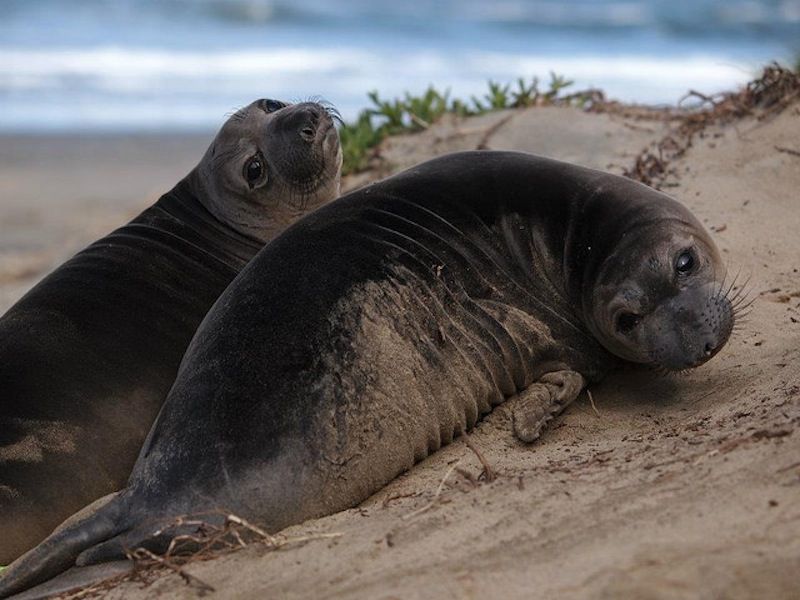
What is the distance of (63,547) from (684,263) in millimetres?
2314

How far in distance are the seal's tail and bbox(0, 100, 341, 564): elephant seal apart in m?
0.45

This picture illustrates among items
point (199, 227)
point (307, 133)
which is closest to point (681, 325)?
point (307, 133)

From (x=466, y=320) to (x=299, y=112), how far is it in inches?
62.1

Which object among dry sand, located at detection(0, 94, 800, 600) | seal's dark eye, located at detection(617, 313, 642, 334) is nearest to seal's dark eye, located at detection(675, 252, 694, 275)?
seal's dark eye, located at detection(617, 313, 642, 334)

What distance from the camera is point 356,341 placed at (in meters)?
3.99

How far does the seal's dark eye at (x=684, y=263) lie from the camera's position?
171 inches

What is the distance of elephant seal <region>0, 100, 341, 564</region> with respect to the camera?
4.20 meters

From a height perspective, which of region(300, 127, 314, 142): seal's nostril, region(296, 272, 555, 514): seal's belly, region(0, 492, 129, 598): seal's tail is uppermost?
region(300, 127, 314, 142): seal's nostril

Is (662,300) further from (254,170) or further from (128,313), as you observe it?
(254,170)

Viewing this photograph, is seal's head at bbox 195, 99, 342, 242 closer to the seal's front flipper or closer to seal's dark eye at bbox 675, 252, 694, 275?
the seal's front flipper

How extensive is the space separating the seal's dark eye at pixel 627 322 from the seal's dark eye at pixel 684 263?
223 mm

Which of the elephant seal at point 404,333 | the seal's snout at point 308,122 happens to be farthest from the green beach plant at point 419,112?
the elephant seal at point 404,333

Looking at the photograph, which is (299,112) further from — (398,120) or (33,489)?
(398,120)

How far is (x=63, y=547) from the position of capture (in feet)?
12.1
